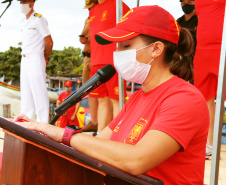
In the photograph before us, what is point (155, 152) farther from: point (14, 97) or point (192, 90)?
point (14, 97)

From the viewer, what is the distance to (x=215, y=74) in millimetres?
2533

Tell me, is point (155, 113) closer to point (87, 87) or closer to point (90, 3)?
point (87, 87)

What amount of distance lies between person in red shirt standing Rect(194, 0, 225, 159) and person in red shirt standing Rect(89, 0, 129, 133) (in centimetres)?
96

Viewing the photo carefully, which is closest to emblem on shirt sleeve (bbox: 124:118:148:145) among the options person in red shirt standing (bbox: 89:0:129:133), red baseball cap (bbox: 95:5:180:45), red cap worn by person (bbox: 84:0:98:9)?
red baseball cap (bbox: 95:5:180:45)

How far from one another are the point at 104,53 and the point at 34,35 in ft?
3.61

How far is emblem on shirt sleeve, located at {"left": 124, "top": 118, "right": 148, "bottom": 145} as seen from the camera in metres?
1.19

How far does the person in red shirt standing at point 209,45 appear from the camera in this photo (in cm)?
Result: 245

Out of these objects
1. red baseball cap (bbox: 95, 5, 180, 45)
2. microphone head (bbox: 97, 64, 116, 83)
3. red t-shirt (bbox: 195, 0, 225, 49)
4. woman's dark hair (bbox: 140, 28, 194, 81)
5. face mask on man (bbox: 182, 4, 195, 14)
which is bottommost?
microphone head (bbox: 97, 64, 116, 83)

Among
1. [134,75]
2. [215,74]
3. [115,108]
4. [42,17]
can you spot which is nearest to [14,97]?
[42,17]

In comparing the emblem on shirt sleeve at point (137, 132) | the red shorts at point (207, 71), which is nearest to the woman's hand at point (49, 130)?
the emblem on shirt sleeve at point (137, 132)

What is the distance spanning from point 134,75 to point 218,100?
0.42 meters

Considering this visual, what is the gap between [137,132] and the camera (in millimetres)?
1209

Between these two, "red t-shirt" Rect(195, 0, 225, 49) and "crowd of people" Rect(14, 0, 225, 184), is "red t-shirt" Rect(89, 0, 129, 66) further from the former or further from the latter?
"crowd of people" Rect(14, 0, 225, 184)

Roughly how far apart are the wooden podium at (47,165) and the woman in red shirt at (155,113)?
0.07 metres
